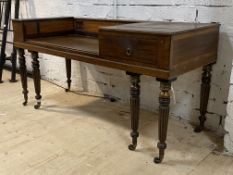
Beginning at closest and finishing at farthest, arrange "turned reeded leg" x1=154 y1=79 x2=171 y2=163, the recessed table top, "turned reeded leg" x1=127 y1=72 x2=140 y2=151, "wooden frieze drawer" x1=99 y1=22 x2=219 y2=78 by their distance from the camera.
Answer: "wooden frieze drawer" x1=99 y1=22 x2=219 y2=78 < "turned reeded leg" x1=154 y1=79 x2=171 y2=163 < "turned reeded leg" x1=127 y1=72 x2=140 y2=151 < the recessed table top

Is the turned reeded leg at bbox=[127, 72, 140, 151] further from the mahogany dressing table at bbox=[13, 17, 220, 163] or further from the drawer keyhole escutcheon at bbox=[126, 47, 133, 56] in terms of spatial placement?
the drawer keyhole escutcheon at bbox=[126, 47, 133, 56]

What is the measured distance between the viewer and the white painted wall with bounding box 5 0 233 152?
166 cm

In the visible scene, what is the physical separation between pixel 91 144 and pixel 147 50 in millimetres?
699

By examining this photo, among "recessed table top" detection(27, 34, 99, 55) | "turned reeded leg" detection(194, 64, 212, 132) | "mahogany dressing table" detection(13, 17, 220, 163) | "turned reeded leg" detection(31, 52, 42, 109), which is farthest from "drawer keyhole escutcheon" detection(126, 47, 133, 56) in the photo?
"turned reeded leg" detection(31, 52, 42, 109)

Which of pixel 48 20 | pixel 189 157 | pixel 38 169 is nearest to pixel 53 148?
pixel 38 169

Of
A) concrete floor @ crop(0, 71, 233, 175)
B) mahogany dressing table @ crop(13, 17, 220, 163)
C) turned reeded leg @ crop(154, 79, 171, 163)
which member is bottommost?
concrete floor @ crop(0, 71, 233, 175)

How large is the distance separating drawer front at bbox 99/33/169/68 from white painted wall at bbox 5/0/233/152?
0.51 metres

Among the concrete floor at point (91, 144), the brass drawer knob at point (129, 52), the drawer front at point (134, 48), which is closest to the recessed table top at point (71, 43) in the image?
the drawer front at point (134, 48)

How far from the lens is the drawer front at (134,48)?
1269mm

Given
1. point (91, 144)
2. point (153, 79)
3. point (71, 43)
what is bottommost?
point (91, 144)

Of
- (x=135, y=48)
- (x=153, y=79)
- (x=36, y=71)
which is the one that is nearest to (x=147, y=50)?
(x=135, y=48)

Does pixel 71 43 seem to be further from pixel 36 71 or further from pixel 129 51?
pixel 129 51

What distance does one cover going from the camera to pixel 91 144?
1723 mm

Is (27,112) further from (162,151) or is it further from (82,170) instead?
(162,151)
